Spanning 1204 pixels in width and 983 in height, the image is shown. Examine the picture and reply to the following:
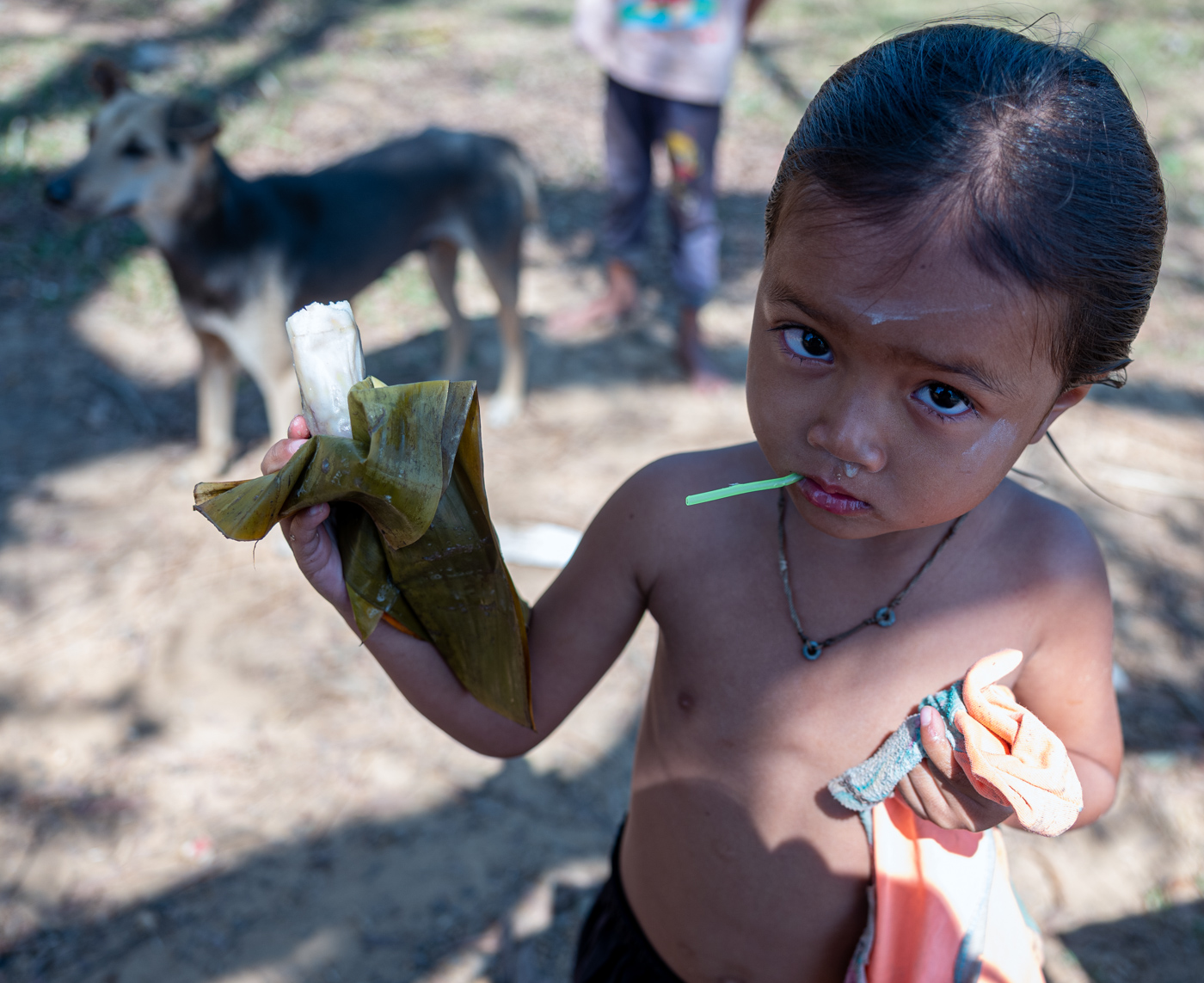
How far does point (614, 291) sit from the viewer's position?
5027 millimetres

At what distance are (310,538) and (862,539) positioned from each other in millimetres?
686

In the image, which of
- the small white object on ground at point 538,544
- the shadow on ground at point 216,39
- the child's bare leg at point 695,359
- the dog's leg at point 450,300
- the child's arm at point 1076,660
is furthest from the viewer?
the shadow on ground at point 216,39

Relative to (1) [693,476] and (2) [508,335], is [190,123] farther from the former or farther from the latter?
(1) [693,476]

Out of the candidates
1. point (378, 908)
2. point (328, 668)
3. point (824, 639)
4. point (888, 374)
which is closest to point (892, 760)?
point (824, 639)

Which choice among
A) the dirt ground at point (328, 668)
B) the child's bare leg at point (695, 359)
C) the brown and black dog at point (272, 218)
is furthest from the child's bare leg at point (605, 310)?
the brown and black dog at point (272, 218)

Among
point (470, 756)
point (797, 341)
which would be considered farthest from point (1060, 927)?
point (797, 341)

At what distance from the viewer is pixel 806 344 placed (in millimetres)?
954

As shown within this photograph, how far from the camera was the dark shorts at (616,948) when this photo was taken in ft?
4.78

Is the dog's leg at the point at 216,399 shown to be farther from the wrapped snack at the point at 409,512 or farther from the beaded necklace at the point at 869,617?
the beaded necklace at the point at 869,617

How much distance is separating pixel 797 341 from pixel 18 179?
633 cm

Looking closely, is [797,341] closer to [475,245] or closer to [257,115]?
[475,245]

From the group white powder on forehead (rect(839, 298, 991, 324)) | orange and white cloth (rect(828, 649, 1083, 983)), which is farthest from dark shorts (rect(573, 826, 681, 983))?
white powder on forehead (rect(839, 298, 991, 324))

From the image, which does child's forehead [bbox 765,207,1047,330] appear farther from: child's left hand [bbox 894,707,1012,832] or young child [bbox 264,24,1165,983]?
child's left hand [bbox 894,707,1012,832]

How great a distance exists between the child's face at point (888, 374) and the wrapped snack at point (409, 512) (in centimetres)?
34
